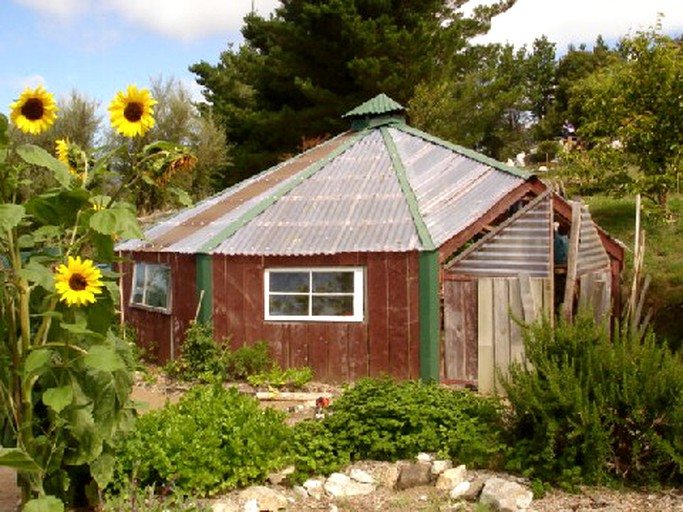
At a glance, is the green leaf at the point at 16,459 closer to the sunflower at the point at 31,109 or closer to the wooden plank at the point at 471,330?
the sunflower at the point at 31,109

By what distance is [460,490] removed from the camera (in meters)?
6.28

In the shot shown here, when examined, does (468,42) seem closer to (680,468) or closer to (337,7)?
(337,7)

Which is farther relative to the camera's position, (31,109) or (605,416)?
(605,416)

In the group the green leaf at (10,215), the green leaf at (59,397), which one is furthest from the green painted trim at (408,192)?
the green leaf at (10,215)

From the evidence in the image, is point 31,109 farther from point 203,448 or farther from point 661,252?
point 661,252

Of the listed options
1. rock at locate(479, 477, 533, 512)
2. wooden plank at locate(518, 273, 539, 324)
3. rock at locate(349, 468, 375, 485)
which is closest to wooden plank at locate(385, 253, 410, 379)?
wooden plank at locate(518, 273, 539, 324)

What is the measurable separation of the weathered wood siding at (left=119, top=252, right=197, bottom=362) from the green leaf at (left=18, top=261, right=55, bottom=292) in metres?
7.46

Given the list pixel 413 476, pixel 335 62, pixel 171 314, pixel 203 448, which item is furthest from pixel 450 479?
pixel 335 62

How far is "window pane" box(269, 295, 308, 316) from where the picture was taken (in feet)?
37.1

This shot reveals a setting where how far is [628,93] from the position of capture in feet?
52.0

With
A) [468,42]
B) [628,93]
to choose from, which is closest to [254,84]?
[468,42]

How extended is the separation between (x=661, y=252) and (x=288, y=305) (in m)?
10.7

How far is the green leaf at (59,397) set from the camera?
171 inches

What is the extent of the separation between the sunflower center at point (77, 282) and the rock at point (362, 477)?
11.8 ft
